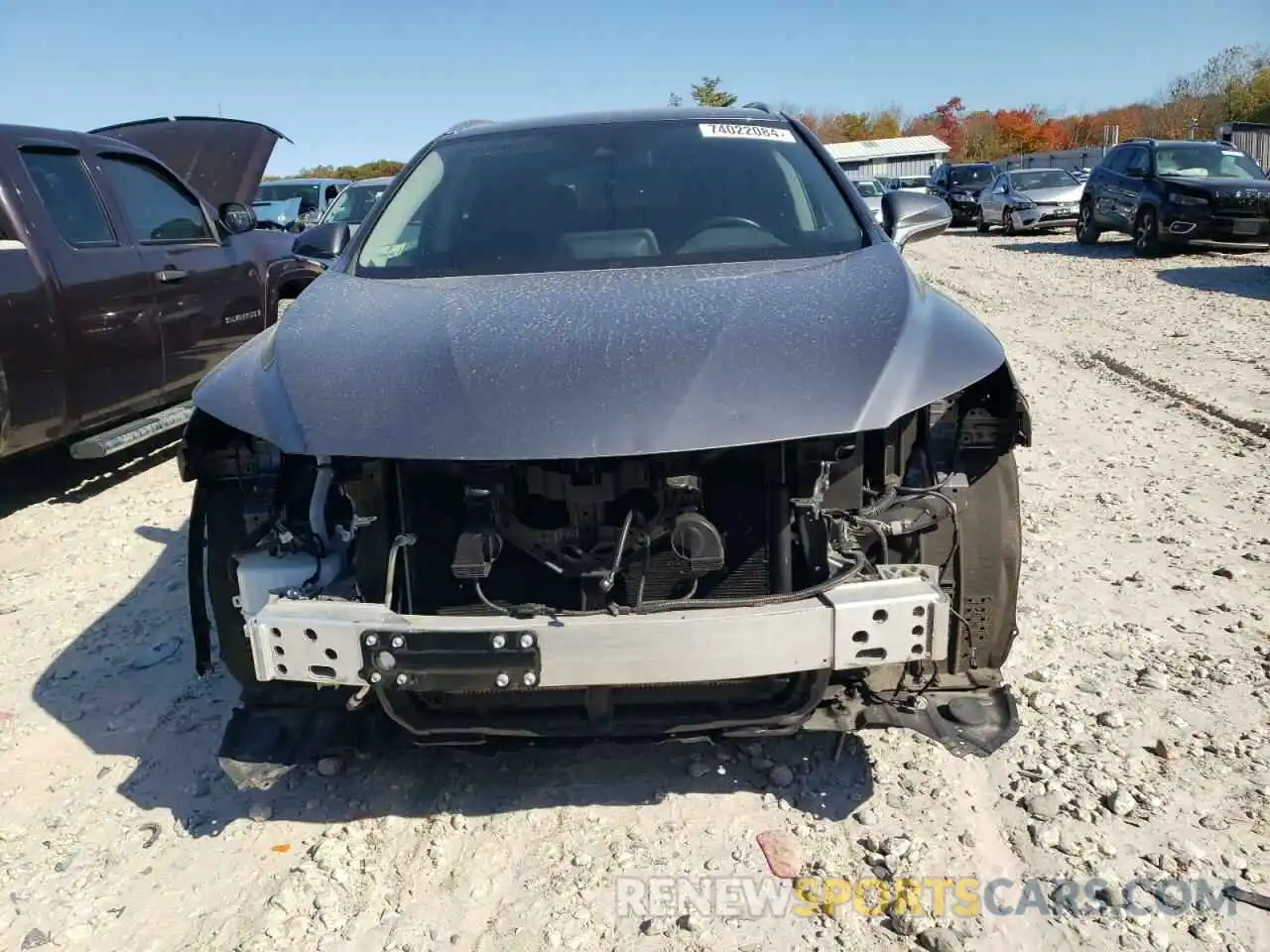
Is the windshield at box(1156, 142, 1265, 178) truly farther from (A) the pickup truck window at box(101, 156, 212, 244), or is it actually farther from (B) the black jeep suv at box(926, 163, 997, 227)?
(A) the pickup truck window at box(101, 156, 212, 244)

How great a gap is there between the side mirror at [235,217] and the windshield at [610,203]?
3433 mm

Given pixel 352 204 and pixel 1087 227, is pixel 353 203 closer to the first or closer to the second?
pixel 352 204

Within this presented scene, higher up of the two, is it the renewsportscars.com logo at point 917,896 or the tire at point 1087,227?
the tire at point 1087,227

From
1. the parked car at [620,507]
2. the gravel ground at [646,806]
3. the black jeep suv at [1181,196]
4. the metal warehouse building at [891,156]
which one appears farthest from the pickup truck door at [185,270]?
the metal warehouse building at [891,156]

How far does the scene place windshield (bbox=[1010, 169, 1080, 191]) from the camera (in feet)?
67.6

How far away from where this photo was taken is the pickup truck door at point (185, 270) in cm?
576

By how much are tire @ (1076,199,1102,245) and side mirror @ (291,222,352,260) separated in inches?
623

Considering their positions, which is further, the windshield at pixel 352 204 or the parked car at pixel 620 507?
the windshield at pixel 352 204

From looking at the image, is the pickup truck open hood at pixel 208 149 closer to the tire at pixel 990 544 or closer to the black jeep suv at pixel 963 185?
the tire at pixel 990 544

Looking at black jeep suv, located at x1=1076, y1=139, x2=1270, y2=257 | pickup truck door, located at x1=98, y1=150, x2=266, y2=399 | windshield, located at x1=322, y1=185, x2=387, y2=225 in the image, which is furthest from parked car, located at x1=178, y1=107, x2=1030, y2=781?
black jeep suv, located at x1=1076, y1=139, x2=1270, y2=257

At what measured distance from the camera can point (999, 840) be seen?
2.43 metres

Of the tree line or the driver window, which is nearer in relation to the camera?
the driver window

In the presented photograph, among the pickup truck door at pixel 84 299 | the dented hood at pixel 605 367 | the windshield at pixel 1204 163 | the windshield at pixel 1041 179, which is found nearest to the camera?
the dented hood at pixel 605 367

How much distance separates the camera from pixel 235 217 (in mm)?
6652
